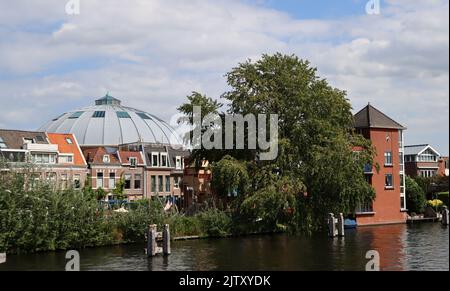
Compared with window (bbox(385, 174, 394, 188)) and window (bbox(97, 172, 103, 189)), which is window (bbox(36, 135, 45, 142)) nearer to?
window (bbox(97, 172, 103, 189))

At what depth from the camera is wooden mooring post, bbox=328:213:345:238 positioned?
48.3 m

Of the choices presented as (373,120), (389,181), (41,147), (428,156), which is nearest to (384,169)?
(389,181)

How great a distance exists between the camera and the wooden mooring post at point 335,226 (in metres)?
48.3

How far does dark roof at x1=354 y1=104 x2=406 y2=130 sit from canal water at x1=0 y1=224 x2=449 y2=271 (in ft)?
58.0

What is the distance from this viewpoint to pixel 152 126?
10369 cm

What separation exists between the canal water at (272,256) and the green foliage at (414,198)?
68.8ft

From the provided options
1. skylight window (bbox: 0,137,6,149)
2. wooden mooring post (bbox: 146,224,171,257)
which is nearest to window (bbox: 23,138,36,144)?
skylight window (bbox: 0,137,6,149)

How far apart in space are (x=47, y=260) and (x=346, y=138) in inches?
1037

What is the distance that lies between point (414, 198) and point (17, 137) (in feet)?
145

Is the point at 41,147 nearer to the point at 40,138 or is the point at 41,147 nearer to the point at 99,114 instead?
the point at 40,138

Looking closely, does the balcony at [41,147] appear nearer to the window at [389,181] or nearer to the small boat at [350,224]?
the small boat at [350,224]

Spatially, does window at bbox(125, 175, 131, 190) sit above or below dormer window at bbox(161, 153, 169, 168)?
below

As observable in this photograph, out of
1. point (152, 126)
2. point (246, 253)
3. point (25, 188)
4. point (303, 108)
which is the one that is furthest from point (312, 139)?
point (152, 126)

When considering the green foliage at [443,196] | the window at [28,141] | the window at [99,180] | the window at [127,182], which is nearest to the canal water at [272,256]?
the window at [99,180]
